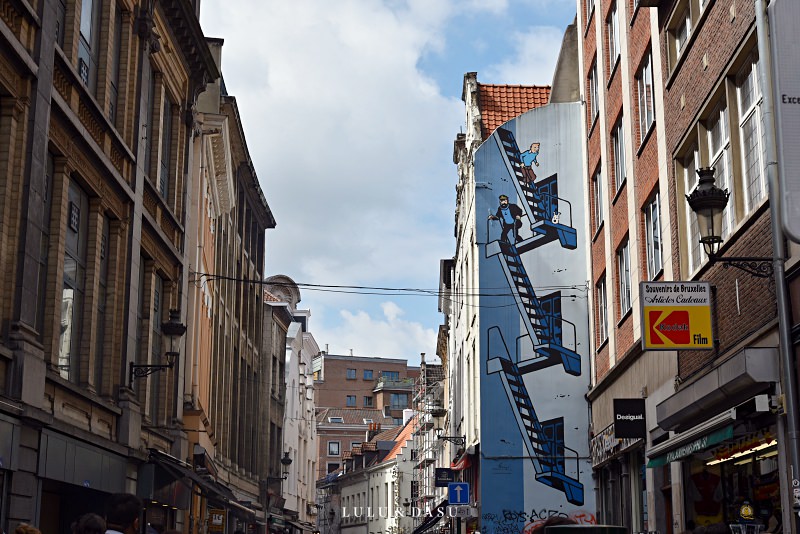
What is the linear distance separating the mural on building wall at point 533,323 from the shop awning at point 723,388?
1437cm

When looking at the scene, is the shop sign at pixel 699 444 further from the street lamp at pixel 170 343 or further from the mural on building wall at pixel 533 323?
the mural on building wall at pixel 533 323

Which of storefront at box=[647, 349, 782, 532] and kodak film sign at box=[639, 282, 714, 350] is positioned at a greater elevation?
kodak film sign at box=[639, 282, 714, 350]

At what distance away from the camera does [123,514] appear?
7320 millimetres

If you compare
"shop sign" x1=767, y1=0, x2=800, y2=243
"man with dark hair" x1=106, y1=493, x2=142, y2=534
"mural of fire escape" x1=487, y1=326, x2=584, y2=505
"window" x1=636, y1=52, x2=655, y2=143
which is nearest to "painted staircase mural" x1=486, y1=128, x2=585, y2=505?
"mural of fire escape" x1=487, y1=326, x2=584, y2=505

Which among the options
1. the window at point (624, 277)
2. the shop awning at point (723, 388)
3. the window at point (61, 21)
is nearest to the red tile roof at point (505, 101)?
the window at point (624, 277)

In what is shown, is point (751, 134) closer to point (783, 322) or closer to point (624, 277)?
point (783, 322)

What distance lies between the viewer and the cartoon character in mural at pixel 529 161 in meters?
32.2

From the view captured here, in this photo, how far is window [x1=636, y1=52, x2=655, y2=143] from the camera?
19922 millimetres

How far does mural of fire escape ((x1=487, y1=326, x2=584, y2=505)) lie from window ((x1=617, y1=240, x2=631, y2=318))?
8222 millimetres

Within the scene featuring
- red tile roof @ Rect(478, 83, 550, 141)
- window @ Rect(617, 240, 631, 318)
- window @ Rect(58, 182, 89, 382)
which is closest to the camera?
window @ Rect(58, 182, 89, 382)

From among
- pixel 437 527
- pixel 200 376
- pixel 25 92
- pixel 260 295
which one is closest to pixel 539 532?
pixel 25 92

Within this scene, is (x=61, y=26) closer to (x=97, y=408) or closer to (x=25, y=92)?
(x=25, y=92)

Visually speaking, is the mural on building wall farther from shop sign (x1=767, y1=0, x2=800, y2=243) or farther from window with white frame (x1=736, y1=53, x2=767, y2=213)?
shop sign (x1=767, y1=0, x2=800, y2=243)

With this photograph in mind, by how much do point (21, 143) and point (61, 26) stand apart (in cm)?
298
